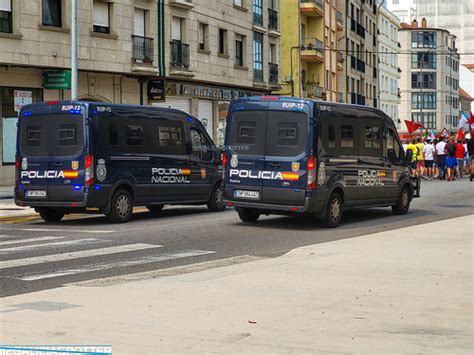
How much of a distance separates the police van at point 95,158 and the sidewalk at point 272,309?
5.92m

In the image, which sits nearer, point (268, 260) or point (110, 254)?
point (268, 260)

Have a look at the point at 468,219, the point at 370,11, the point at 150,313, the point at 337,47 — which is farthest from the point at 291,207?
the point at 370,11

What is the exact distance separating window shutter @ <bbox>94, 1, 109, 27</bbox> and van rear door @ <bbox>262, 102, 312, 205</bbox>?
57.7ft

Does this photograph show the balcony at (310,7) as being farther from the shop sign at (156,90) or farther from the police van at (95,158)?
the police van at (95,158)

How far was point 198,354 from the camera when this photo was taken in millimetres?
5984

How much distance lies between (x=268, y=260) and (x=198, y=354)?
17.3 ft

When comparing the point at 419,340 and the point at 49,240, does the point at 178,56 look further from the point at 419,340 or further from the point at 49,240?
the point at 419,340

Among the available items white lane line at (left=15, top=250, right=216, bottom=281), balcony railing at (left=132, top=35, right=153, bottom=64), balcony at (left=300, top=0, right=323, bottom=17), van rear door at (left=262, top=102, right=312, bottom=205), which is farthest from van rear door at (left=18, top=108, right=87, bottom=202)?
balcony at (left=300, top=0, right=323, bottom=17)

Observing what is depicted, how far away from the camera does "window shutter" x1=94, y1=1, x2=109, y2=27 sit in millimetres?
31891

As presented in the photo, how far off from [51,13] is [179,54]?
7.85 m

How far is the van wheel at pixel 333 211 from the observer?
16062 millimetres

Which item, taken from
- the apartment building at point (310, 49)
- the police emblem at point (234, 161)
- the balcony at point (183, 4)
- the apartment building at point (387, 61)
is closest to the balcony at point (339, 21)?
the apartment building at point (310, 49)

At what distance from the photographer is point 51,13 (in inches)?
1177

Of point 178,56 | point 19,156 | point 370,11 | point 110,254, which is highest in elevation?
point 370,11
